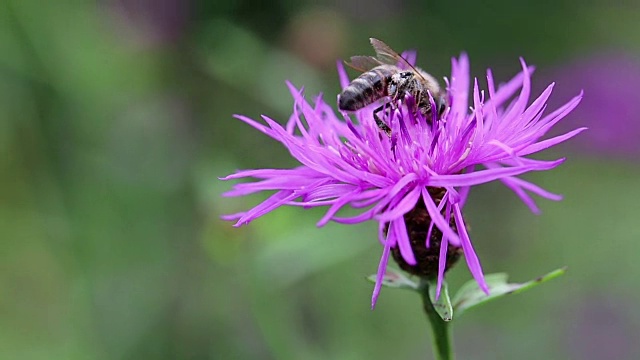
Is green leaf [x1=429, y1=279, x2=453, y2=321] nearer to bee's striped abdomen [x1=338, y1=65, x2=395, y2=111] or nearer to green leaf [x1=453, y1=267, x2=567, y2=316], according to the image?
green leaf [x1=453, y1=267, x2=567, y2=316]

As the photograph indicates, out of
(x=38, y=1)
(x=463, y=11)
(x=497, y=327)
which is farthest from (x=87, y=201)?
(x=463, y=11)

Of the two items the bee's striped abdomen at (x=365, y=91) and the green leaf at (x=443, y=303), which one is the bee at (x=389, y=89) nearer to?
the bee's striped abdomen at (x=365, y=91)

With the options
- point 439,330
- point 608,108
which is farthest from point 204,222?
point 608,108

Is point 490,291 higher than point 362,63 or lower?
lower

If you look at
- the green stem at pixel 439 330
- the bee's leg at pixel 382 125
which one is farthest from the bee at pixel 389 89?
the green stem at pixel 439 330

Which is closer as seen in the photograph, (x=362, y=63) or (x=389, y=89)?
(x=389, y=89)

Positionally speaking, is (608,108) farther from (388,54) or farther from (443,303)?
(443,303)

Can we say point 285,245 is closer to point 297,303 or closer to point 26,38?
point 297,303
